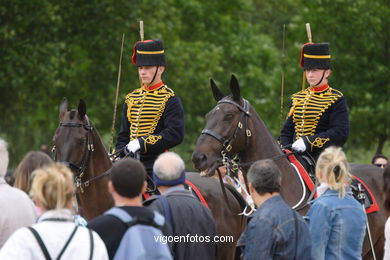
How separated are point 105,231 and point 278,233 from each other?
1.39 metres

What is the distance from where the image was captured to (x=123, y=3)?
26047 millimetres

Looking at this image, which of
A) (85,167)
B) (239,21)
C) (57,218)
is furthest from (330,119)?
(239,21)

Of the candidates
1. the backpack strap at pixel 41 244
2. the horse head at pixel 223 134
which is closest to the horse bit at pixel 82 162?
the horse head at pixel 223 134

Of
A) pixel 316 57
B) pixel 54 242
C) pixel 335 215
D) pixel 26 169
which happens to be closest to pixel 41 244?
pixel 54 242

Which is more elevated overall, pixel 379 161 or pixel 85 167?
pixel 85 167

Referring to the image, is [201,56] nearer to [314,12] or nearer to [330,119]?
[314,12]

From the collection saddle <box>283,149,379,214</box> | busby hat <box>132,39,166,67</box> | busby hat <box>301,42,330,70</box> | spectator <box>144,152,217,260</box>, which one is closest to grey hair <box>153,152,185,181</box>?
spectator <box>144,152,217,260</box>

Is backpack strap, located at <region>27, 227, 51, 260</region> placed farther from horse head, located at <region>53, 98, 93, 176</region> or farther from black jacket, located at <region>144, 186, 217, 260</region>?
horse head, located at <region>53, 98, 93, 176</region>

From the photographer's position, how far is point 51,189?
5711mm

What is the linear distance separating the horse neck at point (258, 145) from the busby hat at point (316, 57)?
130 centimetres

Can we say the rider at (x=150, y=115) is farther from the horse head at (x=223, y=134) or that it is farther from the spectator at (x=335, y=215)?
the spectator at (x=335, y=215)

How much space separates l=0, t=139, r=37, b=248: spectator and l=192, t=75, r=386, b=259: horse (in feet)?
8.70

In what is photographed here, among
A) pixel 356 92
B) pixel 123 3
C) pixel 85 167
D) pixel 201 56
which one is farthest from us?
pixel 201 56

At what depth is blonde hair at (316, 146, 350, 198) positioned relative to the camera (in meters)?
7.43
